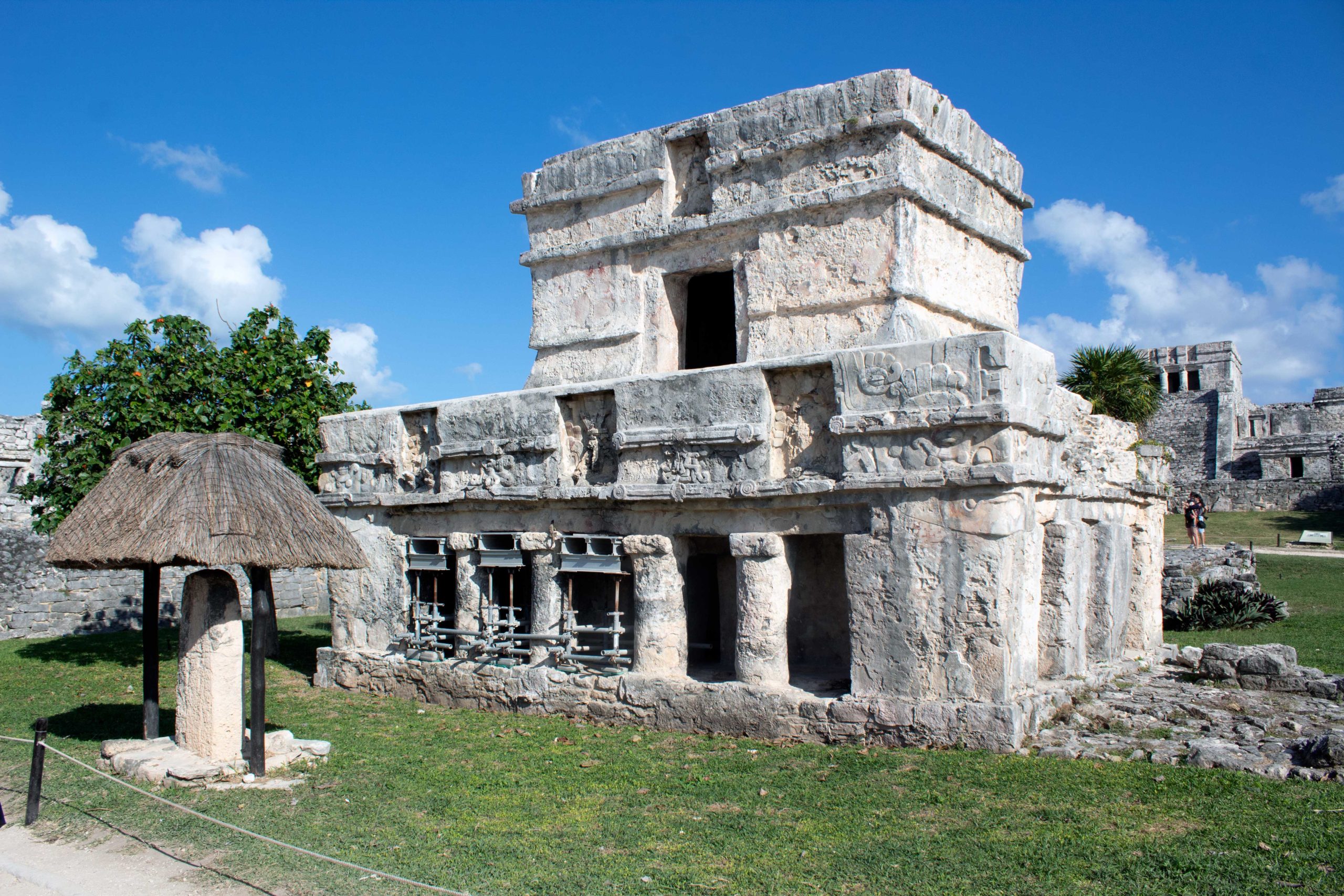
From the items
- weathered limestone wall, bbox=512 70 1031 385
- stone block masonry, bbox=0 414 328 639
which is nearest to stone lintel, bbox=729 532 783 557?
weathered limestone wall, bbox=512 70 1031 385

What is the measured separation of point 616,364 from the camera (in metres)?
10.1

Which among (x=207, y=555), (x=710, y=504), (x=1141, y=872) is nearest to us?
(x=1141, y=872)

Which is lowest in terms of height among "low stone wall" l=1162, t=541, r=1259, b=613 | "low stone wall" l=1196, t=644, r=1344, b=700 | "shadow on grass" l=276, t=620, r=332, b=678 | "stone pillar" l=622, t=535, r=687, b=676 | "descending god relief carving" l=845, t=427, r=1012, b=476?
"shadow on grass" l=276, t=620, r=332, b=678

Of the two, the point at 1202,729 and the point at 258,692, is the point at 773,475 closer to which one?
the point at 1202,729

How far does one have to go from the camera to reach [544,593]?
30.8ft

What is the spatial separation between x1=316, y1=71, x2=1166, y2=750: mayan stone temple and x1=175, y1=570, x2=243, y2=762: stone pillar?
2722mm

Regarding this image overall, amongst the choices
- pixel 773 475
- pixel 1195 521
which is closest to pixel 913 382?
pixel 773 475

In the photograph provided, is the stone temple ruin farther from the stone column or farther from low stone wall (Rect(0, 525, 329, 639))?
low stone wall (Rect(0, 525, 329, 639))

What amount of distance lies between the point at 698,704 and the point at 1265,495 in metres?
32.0

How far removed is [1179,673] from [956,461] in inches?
197

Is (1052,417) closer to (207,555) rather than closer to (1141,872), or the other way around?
(1141,872)

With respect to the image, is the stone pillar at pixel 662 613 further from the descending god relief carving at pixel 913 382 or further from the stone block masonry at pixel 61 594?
the stone block masonry at pixel 61 594

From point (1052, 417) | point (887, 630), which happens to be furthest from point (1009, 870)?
point (1052, 417)

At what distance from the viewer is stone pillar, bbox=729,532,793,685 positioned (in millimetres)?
7906
